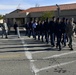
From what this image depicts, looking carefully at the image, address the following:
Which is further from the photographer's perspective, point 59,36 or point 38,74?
point 59,36

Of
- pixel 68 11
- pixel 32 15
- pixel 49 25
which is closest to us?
pixel 49 25

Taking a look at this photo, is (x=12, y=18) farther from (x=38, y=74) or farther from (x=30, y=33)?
(x=38, y=74)

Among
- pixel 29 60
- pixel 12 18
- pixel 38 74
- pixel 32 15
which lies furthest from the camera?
pixel 12 18

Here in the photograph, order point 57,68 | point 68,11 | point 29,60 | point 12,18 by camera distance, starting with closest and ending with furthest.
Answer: point 57,68, point 29,60, point 68,11, point 12,18

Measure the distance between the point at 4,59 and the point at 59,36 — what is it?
4306 millimetres

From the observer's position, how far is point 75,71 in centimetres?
895

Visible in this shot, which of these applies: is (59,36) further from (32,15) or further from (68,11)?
(32,15)

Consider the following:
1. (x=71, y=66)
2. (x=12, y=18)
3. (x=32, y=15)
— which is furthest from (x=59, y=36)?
(x=12, y=18)

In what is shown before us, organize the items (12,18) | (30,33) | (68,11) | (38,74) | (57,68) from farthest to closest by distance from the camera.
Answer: (12,18), (68,11), (30,33), (57,68), (38,74)

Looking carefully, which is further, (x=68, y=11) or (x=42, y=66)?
(x=68, y=11)

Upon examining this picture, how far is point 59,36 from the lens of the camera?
1494 cm

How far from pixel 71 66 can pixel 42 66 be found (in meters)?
1.01

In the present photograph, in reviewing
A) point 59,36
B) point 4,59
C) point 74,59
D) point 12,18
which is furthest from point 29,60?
point 12,18

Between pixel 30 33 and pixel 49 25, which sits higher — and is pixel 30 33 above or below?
below
